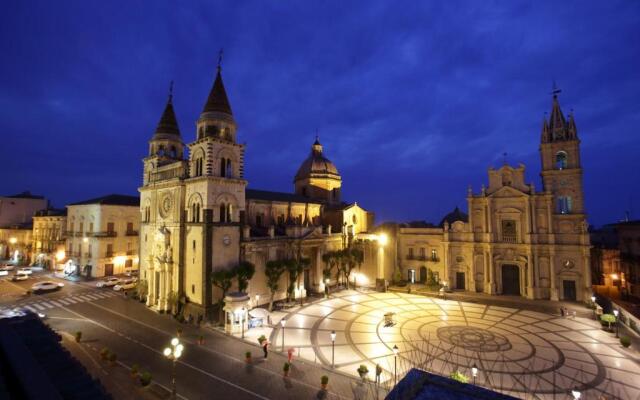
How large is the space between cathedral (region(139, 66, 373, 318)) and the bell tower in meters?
31.7

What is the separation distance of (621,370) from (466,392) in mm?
22464

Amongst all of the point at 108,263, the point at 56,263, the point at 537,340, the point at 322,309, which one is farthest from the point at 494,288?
the point at 56,263

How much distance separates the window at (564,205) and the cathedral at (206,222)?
31.6m

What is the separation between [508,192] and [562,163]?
306 inches

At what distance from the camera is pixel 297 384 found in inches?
757

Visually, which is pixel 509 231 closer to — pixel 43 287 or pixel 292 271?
pixel 292 271

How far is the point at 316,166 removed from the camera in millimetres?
59938

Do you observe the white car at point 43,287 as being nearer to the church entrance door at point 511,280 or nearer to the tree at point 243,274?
the tree at point 243,274

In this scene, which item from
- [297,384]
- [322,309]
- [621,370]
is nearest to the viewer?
[297,384]

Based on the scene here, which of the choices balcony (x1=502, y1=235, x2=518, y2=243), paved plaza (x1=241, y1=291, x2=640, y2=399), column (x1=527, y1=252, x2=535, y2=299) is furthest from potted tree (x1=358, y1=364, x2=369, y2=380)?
balcony (x1=502, y1=235, x2=518, y2=243)

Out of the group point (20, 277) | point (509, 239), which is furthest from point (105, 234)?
point (509, 239)

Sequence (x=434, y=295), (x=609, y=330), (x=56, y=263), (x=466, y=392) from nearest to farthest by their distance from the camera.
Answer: (x=466, y=392) → (x=609, y=330) → (x=434, y=295) → (x=56, y=263)

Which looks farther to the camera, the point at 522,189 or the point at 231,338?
the point at 522,189

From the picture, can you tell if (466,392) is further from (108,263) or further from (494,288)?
(108,263)
